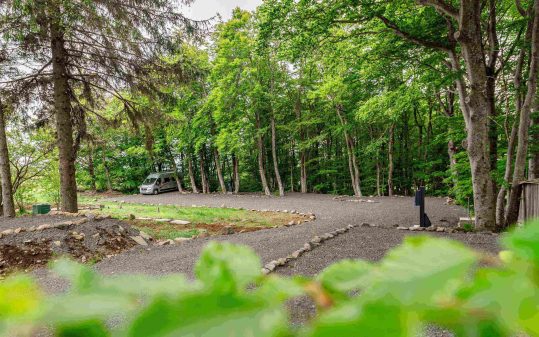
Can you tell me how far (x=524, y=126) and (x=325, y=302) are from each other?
6.73 metres

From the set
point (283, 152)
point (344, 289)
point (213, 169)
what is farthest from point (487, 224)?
point (213, 169)

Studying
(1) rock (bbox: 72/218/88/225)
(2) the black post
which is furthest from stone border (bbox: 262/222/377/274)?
(1) rock (bbox: 72/218/88/225)

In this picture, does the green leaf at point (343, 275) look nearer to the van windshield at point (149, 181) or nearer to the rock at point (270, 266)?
the rock at point (270, 266)

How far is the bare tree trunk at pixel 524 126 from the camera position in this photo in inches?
199

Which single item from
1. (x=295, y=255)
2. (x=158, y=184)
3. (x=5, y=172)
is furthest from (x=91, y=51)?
(x=158, y=184)

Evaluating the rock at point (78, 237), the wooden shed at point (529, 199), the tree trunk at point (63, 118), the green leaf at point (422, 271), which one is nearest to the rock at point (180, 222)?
the tree trunk at point (63, 118)

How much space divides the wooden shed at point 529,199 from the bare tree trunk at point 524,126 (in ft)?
0.47

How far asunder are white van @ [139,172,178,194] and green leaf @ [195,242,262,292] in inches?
896

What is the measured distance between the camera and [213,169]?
2558cm

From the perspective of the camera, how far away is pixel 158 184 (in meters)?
22.2

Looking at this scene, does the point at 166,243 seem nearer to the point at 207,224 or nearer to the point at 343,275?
the point at 207,224

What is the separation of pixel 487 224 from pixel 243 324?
6.95 m

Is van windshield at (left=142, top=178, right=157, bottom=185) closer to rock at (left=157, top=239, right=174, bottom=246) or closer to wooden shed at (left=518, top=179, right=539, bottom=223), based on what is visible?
rock at (left=157, top=239, right=174, bottom=246)

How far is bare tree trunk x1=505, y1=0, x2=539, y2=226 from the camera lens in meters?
5.05
